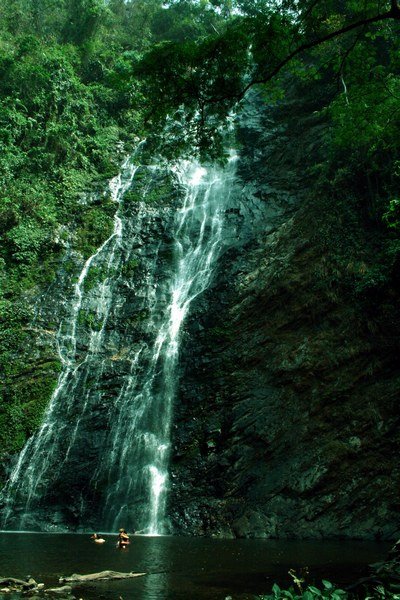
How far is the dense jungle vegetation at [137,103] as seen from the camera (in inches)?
291

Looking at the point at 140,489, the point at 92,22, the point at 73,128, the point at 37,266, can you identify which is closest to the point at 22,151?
the point at 73,128

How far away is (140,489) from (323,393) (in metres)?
5.36

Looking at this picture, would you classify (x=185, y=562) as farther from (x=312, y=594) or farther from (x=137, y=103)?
(x=137, y=103)

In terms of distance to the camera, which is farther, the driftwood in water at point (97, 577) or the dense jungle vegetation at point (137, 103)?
the dense jungle vegetation at point (137, 103)

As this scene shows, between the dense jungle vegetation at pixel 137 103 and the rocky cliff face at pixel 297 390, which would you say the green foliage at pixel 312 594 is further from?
the rocky cliff face at pixel 297 390

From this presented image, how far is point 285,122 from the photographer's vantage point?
23688 millimetres

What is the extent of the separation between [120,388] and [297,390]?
5222 millimetres

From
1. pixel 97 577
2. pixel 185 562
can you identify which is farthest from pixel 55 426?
pixel 97 577

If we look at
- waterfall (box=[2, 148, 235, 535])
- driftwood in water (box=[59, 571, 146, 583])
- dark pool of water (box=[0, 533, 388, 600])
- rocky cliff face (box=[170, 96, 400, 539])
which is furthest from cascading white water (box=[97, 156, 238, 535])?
driftwood in water (box=[59, 571, 146, 583])

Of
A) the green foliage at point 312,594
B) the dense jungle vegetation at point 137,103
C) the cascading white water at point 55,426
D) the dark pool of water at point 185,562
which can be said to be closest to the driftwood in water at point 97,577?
the dark pool of water at point 185,562

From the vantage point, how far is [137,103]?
7902 mm

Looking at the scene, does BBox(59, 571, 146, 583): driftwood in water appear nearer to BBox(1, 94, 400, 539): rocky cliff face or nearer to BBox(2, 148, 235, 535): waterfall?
BBox(1, 94, 400, 539): rocky cliff face

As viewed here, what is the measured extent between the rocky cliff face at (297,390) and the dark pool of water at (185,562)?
1.23 m

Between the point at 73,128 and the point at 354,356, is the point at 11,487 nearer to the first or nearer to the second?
the point at 354,356
